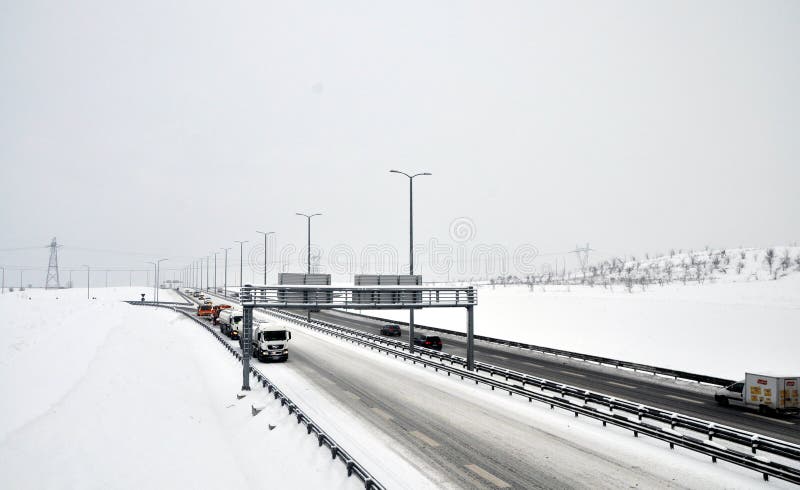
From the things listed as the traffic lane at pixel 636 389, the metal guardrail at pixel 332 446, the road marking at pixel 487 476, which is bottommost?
the traffic lane at pixel 636 389

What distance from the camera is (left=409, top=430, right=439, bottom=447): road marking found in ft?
60.5

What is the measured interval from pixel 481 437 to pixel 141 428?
15.5m

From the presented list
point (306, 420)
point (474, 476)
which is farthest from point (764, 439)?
point (306, 420)

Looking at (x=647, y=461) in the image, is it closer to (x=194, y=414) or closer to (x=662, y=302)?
(x=194, y=414)

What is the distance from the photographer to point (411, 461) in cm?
1677

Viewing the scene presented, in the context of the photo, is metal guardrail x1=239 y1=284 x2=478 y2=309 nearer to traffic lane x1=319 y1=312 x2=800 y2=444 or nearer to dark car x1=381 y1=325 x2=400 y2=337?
traffic lane x1=319 y1=312 x2=800 y2=444

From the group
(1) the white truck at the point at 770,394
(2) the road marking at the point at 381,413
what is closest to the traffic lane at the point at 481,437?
(2) the road marking at the point at 381,413

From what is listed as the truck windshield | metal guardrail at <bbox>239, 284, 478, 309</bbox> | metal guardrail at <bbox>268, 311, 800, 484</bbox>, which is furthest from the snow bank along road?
the truck windshield

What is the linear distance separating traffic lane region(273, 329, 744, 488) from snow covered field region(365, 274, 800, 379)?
22124 mm

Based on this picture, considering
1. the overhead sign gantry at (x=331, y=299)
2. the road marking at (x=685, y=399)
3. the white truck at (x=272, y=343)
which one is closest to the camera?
the road marking at (x=685, y=399)

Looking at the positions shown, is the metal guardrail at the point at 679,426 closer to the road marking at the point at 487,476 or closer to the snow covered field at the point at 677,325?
the road marking at the point at 487,476

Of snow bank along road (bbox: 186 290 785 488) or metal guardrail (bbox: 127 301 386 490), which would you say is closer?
metal guardrail (bbox: 127 301 386 490)

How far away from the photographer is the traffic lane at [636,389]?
21.8 meters

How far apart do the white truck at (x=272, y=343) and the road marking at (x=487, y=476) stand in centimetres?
2495
